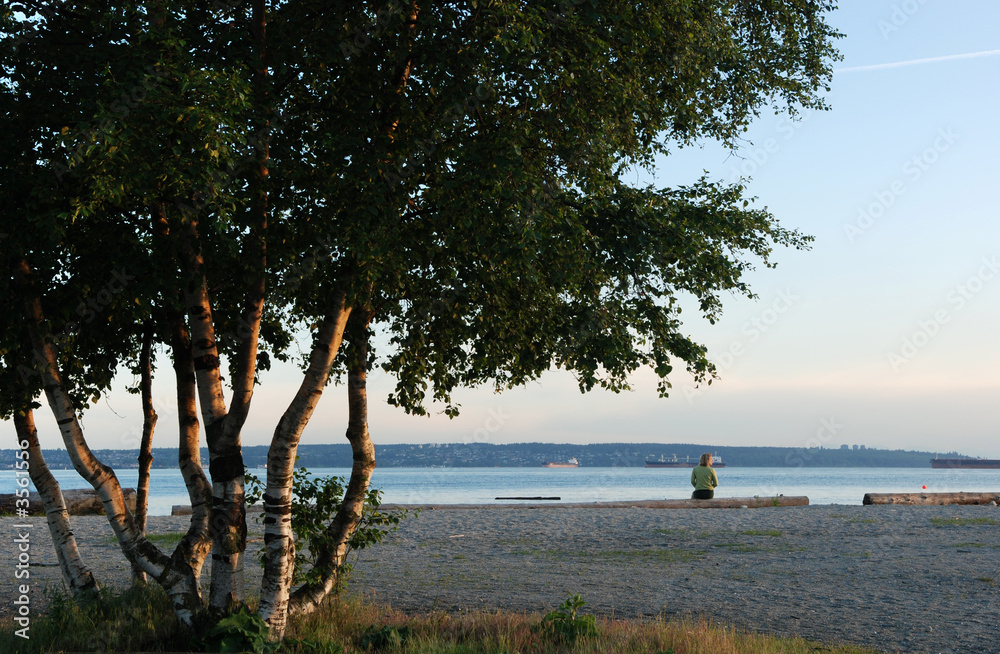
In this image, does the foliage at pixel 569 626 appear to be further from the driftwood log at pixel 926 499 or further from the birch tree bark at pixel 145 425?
the driftwood log at pixel 926 499

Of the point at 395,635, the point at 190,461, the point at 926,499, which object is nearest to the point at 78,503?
the point at 190,461

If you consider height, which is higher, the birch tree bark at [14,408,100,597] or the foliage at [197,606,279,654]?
the birch tree bark at [14,408,100,597]

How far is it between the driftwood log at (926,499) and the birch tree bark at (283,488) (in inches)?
1018

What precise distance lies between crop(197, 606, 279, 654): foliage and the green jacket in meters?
20.6

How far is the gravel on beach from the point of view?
11188 mm

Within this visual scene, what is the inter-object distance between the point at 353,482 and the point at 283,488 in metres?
1.39

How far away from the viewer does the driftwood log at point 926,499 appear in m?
30.8

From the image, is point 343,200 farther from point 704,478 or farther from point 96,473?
point 704,478

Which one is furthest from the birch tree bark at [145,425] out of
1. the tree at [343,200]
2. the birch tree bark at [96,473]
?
the birch tree bark at [96,473]

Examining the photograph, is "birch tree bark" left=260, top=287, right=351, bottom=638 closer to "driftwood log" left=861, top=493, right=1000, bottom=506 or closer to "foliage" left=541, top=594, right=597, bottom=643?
"foliage" left=541, top=594, right=597, bottom=643

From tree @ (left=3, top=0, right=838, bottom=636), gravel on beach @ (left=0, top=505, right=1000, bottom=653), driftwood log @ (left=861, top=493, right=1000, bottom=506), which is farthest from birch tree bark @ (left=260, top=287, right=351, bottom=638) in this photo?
driftwood log @ (left=861, top=493, right=1000, bottom=506)

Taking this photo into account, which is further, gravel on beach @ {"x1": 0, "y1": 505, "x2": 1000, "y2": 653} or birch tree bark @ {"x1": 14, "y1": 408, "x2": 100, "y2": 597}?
gravel on beach @ {"x1": 0, "y1": 505, "x2": 1000, "y2": 653}

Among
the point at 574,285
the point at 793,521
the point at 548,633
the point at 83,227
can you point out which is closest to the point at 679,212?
the point at 574,285

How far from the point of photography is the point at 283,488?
9297 mm
